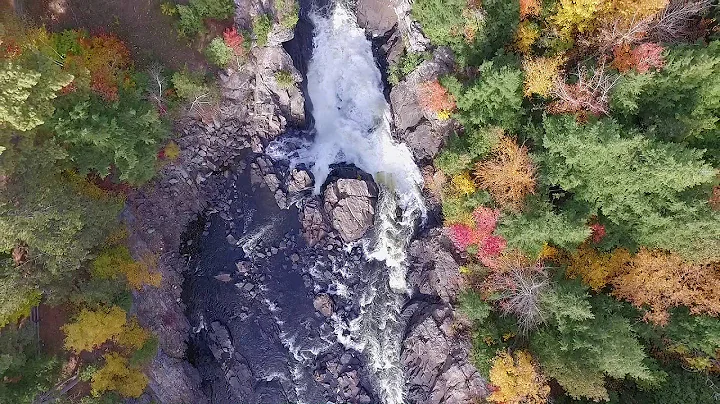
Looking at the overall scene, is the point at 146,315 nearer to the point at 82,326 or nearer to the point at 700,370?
the point at 82,326

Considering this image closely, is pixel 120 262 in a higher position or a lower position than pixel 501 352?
higher

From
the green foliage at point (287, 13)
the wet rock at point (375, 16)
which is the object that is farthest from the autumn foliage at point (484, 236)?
the green foliage at point (287, 13)

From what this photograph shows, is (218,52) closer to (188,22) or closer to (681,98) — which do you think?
(188,22)

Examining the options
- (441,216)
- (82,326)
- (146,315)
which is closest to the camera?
(82,326)

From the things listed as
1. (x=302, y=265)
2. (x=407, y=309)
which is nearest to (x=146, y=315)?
(x=302, y=265)

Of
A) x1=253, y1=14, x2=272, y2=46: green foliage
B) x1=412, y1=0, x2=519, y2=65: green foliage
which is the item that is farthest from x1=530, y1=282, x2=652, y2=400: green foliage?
x1=253, y1=14, x2=272, y2=46: green foliage

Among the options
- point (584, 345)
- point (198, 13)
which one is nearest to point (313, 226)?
point (198, 13)

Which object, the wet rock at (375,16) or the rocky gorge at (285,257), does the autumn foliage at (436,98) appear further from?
the wet rock at (375,16)

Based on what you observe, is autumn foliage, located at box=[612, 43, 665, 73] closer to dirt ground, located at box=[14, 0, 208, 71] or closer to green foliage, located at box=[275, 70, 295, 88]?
green foliage, located at box=[275, 70, 295, 88]
